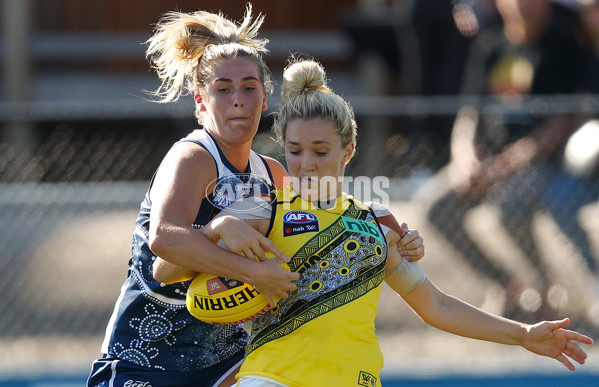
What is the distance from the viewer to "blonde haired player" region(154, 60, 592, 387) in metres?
2.71

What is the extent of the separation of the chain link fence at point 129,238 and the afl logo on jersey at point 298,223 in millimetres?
3363

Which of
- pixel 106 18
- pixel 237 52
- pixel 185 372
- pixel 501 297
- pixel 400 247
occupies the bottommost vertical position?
pixel 185 372

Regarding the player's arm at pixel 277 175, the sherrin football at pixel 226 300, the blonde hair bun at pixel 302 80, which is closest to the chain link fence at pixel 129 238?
the player's arm at pixel 277 175

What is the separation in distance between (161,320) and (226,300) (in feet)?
1.96

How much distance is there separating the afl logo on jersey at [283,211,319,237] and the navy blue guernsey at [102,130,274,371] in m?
0.35

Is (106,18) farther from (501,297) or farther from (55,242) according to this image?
(501,297)

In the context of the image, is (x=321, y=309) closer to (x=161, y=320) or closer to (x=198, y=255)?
(x=198, y=255)

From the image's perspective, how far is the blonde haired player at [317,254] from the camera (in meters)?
2.71

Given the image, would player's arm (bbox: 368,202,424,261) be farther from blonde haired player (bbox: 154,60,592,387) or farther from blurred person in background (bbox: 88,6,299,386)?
blurred person in background (bbox: 88,6,299,386)

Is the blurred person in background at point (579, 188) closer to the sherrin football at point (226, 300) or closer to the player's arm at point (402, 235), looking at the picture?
the player's arm at point (402, 235)

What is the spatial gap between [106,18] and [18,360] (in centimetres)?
549

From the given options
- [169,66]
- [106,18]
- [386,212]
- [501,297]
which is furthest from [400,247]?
[106,18]

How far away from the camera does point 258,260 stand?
2.63m

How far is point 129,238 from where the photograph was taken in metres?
6.47
